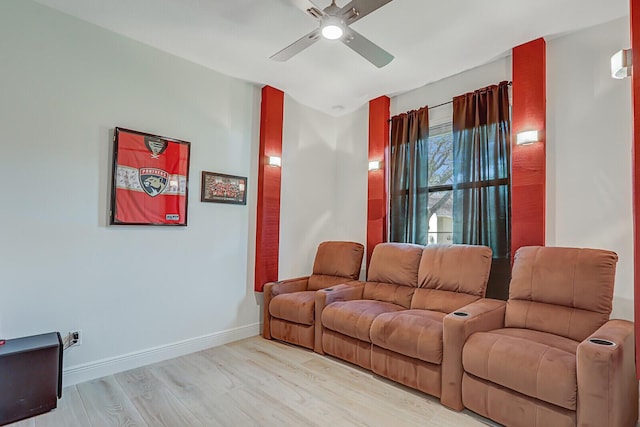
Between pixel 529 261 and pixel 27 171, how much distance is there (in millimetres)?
3761

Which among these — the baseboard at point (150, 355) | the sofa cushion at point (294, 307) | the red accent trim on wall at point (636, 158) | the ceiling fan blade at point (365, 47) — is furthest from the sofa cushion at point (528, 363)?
the baseboard at point (150, 355)

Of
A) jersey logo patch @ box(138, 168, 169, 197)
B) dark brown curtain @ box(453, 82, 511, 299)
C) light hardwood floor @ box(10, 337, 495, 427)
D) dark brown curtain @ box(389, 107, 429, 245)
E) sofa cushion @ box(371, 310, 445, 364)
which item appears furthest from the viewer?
dark brown curtain @ box(389, 107, 429, 245)

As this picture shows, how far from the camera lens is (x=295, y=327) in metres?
3.22

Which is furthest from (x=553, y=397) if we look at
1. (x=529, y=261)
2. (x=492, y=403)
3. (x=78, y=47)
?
(x=78, y=47)

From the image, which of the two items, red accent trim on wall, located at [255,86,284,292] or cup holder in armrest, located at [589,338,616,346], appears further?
red accent trim on wall, located at [255,86,284,292]

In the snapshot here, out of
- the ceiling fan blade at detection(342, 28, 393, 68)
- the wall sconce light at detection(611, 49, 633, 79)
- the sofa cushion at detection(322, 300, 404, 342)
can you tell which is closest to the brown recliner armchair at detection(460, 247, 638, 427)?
the sofa cushion at detection(322, 300, 404, 342)

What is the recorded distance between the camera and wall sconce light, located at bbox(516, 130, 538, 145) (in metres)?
2.71

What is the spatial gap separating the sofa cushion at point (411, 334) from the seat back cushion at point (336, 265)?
113cm

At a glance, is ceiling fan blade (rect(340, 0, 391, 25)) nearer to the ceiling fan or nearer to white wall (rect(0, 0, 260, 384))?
the ceiling fan

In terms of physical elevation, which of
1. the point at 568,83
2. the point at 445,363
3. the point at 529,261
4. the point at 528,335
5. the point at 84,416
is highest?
the point at 568,83

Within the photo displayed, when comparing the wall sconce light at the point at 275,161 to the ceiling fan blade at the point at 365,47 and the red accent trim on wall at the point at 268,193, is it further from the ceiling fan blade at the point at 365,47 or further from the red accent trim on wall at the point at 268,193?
the ceiling fan blade at the point at 365,47

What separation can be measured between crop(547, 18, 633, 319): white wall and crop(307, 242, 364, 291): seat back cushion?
1884mm

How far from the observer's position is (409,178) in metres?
3.68

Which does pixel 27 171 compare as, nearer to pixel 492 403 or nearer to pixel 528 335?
pixel 492 403
